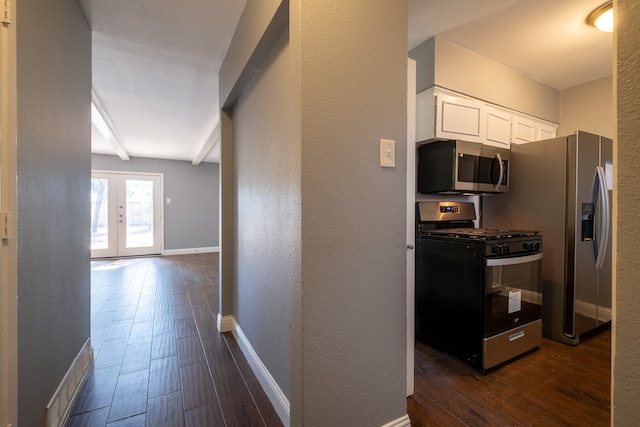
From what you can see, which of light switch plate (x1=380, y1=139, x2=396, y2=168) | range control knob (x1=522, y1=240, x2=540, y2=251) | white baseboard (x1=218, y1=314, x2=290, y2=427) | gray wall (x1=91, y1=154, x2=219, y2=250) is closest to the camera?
light switch plate (x1=380, y1=139, x2=396, y2=168)

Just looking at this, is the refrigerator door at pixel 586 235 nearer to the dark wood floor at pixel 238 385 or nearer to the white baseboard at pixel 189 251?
the dark wood floor at pixel 238 385

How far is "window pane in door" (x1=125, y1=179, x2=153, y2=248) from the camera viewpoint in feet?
21.9

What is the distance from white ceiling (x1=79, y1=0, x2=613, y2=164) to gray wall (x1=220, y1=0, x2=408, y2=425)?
814 millimetres

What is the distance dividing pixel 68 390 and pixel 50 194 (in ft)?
3.64

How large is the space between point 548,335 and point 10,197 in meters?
3.62

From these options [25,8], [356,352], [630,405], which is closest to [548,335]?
[356,352]

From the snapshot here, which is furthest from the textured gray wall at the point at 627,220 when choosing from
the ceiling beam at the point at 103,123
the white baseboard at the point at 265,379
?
the ceiling beam at the point at 103,123

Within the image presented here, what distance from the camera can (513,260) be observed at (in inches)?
78.2

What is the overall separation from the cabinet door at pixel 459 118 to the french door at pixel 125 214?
6.86m

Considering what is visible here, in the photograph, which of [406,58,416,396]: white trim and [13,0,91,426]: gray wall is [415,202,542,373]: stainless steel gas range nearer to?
[406,58,416,396]: white trim

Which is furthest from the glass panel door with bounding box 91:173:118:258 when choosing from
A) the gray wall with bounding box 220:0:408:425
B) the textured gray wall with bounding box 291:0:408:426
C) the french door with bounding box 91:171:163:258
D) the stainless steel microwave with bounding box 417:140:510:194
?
the textured gray wall with bounding box 291:0:408:426

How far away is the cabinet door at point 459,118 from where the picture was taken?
2.20m

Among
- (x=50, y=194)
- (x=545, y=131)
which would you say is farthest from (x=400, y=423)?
(x=545, y=131)

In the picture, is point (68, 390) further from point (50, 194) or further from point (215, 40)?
point (215, 40)
